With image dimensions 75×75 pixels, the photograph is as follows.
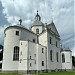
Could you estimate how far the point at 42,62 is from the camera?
3684cm

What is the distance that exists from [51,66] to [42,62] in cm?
459

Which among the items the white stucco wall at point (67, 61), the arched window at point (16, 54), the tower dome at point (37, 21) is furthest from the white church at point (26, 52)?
the white stucco wall at point (67, 61)

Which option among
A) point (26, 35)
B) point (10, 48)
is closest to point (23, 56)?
point (10, 48)

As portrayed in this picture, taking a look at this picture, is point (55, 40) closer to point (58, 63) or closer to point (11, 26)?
point (58, 63)

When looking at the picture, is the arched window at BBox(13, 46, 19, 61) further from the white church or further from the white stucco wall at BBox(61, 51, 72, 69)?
the white stucco wall at BBox(61, 51, 72, 69)

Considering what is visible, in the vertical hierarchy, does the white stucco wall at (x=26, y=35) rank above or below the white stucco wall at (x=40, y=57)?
above

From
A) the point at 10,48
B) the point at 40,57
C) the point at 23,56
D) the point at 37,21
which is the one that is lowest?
the point at 40,57

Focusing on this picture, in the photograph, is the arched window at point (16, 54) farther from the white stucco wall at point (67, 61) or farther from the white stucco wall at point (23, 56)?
the white stucco wall at point (67, 61)

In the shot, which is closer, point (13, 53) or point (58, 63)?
point (13, 53)

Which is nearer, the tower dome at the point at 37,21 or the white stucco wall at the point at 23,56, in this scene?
the white stucco wall at the point at 23,56

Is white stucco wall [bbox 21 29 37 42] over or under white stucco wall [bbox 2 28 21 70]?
over

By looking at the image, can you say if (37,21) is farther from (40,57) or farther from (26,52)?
(26,52)

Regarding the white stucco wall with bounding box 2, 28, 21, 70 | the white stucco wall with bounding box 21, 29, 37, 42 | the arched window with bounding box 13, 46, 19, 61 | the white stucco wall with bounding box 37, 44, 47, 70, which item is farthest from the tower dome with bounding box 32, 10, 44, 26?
the arched window with bounding box 13, 46, 19, 61

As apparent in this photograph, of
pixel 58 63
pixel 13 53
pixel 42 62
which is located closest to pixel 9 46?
pixel 13 53
